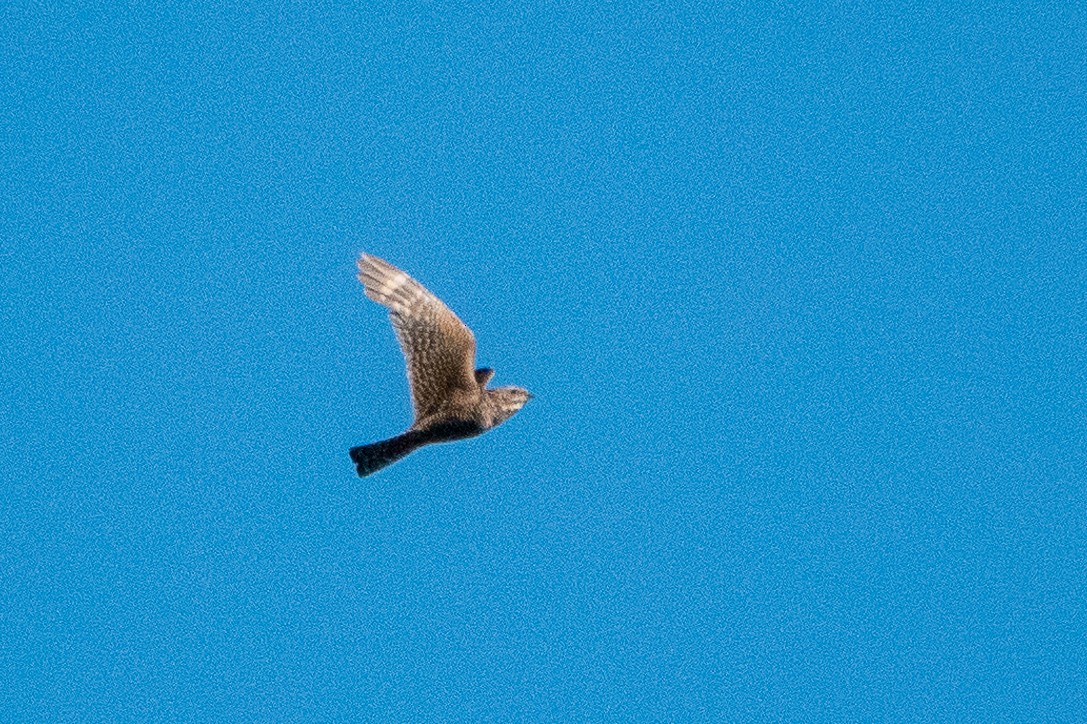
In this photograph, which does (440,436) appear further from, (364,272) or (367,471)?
(364,272)

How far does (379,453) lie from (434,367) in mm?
1916

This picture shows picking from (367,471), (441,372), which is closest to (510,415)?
(441,372)

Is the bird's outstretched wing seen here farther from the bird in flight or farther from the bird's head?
the bird's head

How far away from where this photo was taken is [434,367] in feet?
61.1

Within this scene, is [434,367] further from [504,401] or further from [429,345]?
[504,401]

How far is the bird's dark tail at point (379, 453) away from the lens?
1716 centimetres

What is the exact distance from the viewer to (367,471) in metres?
17.3

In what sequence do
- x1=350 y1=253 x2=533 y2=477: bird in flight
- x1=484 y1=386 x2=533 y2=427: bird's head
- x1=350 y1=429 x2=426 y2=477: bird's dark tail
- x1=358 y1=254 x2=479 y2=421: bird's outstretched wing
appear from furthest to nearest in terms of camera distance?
1. x1=484 y1=386 x2=533 y2=427: bird's head
2. x1=358 y1=254 x2=479 y2=421: bird's outstretched wing
3. x1=350 y1=253 x2=533 y2=477: bird in flight
4. x1=350 y1=429 x2=426 y2=477: bird's dark tail

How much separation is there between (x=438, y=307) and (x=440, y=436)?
212cm

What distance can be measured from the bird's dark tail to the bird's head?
5.70 feet

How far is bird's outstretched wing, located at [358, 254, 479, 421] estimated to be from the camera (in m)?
18.5

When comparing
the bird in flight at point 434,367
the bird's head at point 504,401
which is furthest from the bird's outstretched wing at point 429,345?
the bird's head at point 504,401

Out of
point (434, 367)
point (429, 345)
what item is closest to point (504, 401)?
point (434, 367)

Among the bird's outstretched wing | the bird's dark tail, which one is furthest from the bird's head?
the bird's dark tail
